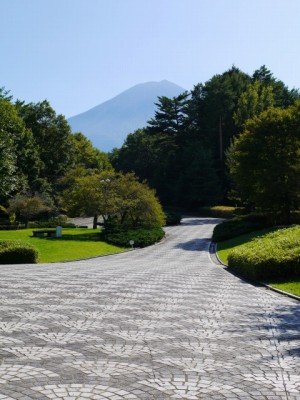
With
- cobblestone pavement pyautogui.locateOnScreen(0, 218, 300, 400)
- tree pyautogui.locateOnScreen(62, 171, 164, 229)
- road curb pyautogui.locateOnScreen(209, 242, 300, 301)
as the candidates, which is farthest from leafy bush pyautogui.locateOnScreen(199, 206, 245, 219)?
cobblestone pavement pyautogui.locateOnScreen(0, 218, 300, 400)

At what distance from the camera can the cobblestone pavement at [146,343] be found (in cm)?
588

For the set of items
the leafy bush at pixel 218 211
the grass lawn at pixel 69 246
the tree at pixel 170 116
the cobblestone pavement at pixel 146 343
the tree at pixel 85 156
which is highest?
the tree at pixel 170 116

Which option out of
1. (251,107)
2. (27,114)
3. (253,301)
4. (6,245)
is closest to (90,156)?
(27,114)

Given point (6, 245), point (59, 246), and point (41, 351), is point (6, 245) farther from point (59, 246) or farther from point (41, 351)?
point (41, 351)

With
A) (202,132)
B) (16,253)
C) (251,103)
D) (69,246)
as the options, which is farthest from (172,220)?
(16,253)

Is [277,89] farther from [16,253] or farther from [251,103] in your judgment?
[16,253]

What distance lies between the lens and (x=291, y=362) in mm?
7117

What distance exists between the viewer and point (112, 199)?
45531 mm

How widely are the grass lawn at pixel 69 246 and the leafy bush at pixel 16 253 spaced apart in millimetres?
1316

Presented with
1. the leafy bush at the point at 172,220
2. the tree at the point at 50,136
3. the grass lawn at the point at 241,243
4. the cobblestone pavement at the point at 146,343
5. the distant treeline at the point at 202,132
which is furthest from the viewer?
the distant treeline at the point at 202,132

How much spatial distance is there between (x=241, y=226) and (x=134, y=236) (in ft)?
33.5

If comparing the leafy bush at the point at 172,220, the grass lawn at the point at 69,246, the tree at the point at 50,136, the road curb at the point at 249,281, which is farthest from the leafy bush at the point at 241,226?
the tree at the point at 50,136

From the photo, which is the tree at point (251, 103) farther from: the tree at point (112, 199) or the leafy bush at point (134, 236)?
the leafy bush at point (134, 236)

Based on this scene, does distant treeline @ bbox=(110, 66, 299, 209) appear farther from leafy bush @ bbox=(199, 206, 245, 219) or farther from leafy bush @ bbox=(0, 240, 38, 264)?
leafy bush @ bbox=(0, 240, 38, 264)
